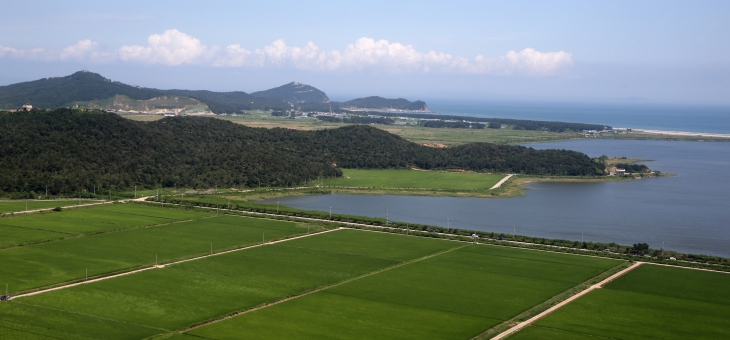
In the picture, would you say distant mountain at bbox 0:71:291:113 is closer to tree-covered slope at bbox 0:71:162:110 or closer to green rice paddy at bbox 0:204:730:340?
tree-covered slope at bbox 0:71:162:110

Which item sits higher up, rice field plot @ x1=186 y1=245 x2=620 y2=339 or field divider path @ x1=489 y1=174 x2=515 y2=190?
field divider path @ x1=489 y1=174 x2=515 y2=190

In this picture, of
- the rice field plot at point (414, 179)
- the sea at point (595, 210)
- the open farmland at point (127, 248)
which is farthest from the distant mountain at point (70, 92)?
the open farmland at point (127, 248)

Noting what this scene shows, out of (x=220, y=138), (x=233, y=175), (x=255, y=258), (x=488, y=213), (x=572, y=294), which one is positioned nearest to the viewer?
(x=572, y=294)

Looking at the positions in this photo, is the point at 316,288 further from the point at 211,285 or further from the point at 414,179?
the point at 414,179

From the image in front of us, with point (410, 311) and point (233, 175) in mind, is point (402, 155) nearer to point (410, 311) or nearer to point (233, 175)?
point (233, 175)

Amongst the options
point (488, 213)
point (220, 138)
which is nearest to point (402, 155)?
point (220, 138)

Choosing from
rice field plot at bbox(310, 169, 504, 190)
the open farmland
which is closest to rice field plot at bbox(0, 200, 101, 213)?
the open farmland

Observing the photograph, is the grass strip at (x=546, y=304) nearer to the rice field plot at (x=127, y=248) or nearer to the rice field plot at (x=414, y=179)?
the rice field plot at (x=127, y=248)
